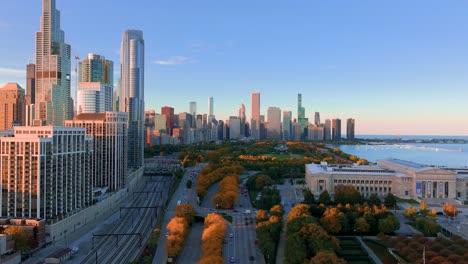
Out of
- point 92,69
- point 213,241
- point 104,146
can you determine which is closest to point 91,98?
point 104,146

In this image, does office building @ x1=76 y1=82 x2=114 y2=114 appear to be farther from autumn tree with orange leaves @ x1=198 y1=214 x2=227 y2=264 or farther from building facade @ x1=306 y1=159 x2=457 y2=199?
autumn tree with orange leaves @ x1=198 y1=214 x2=227 y2=264

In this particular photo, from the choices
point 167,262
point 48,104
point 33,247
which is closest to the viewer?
point 167,262

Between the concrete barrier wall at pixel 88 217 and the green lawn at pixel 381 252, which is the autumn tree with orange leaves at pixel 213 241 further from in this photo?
the concrete barrier wall at pixel 88 217

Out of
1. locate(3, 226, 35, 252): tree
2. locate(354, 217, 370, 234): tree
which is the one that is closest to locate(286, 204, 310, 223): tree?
locate(354, 217, 370, 234): tree

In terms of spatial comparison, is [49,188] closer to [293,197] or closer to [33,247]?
[33,247]

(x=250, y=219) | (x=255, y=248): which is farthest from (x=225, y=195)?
(x=255, y=248)

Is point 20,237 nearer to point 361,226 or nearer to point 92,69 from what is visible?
point 361,226
